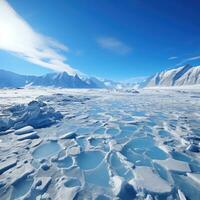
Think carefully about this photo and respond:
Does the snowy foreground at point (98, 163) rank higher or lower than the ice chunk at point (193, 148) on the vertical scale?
lower

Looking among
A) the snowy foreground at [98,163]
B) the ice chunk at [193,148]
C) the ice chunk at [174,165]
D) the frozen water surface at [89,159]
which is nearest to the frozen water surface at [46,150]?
the snowy foreground at [98,163]

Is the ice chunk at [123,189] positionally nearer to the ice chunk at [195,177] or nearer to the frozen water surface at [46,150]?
the ice chunk at [195,177]

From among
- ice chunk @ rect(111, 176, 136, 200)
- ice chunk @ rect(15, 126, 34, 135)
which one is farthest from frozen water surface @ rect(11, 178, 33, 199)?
ice chunk @ rect(15, 126, 34, 135)

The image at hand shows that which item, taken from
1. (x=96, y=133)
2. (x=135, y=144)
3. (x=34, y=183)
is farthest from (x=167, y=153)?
(x=34, y=183)

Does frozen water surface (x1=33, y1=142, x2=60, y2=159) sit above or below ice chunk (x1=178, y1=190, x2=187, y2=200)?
below

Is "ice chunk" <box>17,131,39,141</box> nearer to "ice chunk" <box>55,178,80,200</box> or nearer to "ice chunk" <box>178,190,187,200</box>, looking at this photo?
"ice chunk" <box>55,178,80,200</box>

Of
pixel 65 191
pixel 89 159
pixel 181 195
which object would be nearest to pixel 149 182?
pixel 181 195

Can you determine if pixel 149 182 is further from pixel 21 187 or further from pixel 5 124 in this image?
pixel 5 124
